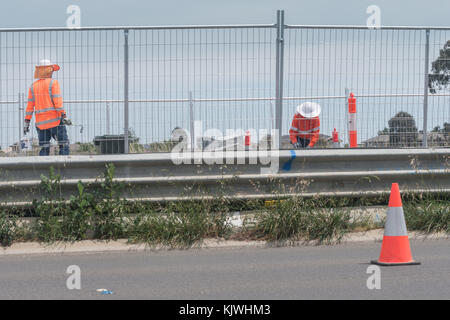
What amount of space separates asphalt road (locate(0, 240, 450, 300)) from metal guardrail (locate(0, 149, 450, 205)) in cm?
93

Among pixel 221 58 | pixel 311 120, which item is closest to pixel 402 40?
pixel 311 120

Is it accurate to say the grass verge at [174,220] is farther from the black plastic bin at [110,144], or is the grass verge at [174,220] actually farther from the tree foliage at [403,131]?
the tree foliage at [403,131]

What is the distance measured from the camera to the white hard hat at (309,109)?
8953 millimetres

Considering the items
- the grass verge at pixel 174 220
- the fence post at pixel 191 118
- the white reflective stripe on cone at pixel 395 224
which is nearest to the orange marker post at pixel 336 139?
the grass verge at pixel 174 220

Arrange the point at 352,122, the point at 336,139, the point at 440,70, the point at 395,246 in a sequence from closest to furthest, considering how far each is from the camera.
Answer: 1. the point at 395,246
2. the point at 440,70
3. the point at 352,122
4. the point at 336,139

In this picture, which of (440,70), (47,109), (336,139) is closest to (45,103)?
(47,109)

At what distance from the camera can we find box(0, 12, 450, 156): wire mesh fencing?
Result: 8352 millimetres

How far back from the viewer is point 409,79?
8719 mm

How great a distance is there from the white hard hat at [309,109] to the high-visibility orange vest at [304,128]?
2.3 inches

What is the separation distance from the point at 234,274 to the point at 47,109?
4613mm

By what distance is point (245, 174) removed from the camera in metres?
8.10

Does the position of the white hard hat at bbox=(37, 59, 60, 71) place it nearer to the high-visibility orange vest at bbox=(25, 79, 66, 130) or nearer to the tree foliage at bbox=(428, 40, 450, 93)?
the high-visibility orange vest at bbox=(25, 79, 66, 130)

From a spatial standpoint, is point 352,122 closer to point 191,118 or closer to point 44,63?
point 191,118
